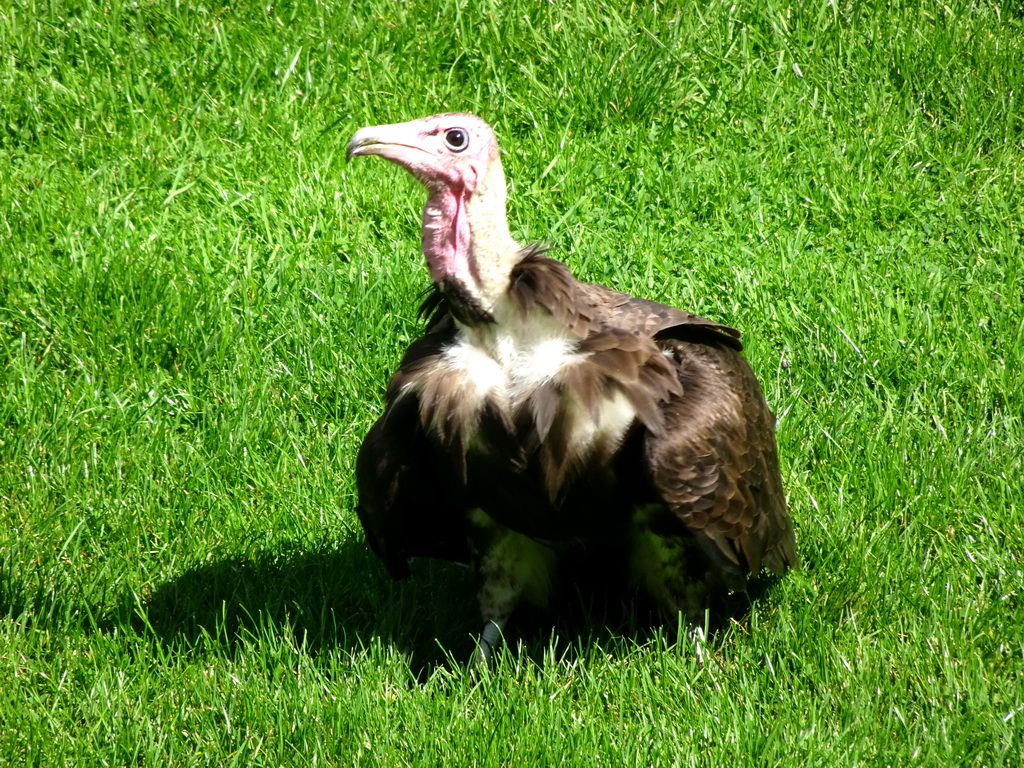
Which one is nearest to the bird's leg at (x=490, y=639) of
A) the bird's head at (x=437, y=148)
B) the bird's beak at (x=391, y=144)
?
the bird's head at (x=437, y=148)

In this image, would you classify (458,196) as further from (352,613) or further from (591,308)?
(352,613)

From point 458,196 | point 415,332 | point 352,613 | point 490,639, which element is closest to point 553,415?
point 458,196

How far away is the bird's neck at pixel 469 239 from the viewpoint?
13.5ft

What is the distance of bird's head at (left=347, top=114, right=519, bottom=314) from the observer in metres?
4.06

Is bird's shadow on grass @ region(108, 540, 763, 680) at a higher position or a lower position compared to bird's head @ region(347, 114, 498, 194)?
lower

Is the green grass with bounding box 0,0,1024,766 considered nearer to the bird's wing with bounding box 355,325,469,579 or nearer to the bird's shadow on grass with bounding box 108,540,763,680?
the bird's shadow on grass with bounding box 108,540,763,680

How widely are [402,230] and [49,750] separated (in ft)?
10.8

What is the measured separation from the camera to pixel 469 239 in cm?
412

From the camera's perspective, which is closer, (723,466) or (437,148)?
(437,148)

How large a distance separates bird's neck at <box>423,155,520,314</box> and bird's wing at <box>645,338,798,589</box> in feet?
2.26

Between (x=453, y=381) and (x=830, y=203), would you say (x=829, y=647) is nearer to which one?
(x=453, y=381)

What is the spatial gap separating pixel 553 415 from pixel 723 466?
576 mm

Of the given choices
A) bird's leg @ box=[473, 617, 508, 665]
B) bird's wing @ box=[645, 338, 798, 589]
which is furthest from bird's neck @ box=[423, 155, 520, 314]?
bird's leg @ box=[473, 617, 508, 665]

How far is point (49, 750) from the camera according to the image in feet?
13.4
